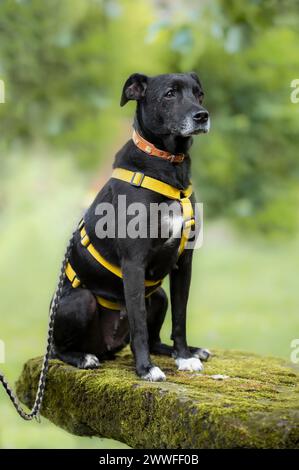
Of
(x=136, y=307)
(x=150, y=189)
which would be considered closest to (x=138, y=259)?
(x=136, y=307)

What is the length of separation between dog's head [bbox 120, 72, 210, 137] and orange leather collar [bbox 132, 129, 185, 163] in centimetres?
7

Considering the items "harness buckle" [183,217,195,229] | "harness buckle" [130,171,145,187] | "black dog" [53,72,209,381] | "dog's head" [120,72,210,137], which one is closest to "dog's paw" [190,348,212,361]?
"black dog" [53,72,209,381]

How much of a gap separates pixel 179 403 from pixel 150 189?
1.05 m

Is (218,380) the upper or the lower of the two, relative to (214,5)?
lower

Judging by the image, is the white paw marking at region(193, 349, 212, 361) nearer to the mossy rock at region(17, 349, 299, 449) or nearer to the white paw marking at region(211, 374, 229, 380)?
the mossy rock at region(17, 349, 299, 449)

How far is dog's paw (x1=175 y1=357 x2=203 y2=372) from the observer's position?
3660mm

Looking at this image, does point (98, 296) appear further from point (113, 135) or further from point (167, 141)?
point (113, 135)

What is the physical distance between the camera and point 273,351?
7176 millimetres

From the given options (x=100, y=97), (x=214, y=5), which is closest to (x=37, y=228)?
(x=100, y=97)

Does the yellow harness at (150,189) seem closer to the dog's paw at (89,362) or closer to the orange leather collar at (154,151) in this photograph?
the orange leather collar at (154,151)

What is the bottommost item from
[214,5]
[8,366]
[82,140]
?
[8,366]

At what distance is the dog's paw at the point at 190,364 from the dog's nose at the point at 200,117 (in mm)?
1190
